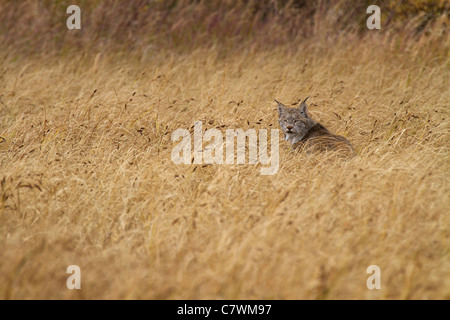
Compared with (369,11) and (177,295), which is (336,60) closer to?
(369,11)

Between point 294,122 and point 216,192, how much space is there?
1815 mm

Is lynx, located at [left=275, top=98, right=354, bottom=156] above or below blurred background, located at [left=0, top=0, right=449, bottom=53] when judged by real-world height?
below

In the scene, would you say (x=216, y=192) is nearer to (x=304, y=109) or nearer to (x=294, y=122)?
(x=294, y=122)

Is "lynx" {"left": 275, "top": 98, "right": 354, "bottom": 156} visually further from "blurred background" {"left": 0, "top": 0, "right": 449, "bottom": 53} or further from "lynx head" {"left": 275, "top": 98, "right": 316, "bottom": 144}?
"blurred background" {"left": 0, "top": 0, "right": 449, "bottom": 53}

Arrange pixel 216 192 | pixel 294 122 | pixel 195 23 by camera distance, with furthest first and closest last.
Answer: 1. pixel 195 23
2. pixel 294 122
3. pixel 216 192

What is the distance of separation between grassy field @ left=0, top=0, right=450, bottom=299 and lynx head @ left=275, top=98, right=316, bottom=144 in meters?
0.19

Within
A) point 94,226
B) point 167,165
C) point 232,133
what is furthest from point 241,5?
point 94,226

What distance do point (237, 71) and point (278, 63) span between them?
567mm

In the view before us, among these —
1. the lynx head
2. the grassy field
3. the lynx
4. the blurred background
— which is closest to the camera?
the grassy field

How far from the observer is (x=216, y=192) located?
3.64 meters

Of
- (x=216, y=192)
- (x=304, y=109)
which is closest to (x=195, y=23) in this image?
(x=304, y=109)

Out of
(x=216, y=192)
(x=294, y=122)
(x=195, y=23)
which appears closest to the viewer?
(x=216, y=192)

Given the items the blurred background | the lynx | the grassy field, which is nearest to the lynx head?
the lynx

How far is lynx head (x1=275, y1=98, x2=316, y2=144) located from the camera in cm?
518
